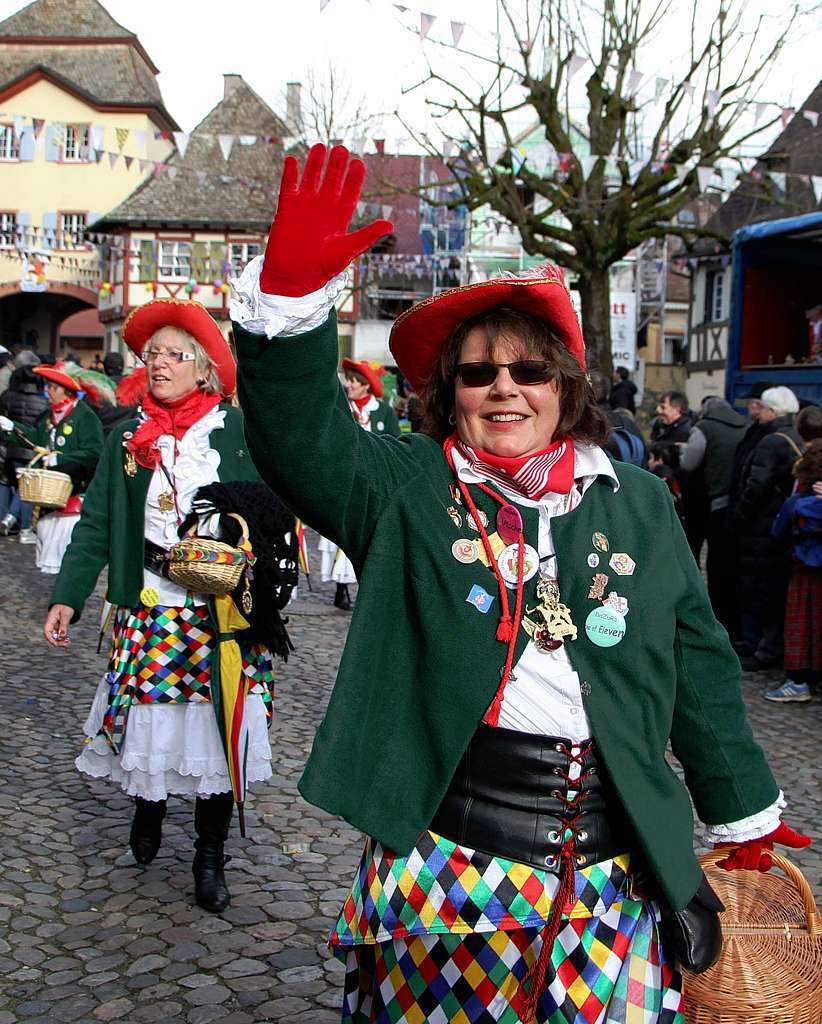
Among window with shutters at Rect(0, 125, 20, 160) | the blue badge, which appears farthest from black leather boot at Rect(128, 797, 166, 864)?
window with shutters at Rect(0, 125, 20, 160)

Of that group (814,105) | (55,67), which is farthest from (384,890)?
(55,67)

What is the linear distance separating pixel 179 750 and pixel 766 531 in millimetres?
5373

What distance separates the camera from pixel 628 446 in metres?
8.16

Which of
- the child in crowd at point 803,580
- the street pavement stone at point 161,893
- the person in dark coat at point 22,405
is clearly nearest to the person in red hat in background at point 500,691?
the street pavement stone at point 161,893

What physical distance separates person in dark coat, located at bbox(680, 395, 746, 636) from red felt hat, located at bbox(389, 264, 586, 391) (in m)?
7.04

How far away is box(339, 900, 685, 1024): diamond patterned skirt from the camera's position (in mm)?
2082

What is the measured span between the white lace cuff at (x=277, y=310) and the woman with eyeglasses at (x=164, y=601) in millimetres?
2164

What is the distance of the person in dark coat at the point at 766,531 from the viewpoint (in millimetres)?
8219

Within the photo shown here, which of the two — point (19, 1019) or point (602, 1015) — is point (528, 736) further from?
point (19, 1019)

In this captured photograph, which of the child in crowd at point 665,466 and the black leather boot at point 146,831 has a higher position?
the child in crowd at point 665,466

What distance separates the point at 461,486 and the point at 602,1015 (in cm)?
97

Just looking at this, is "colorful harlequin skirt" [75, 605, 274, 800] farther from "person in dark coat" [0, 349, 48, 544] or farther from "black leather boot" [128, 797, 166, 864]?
"person in dark coat" [0, 349, 48, 544]

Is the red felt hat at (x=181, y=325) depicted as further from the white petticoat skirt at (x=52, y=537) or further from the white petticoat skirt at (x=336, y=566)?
the white petticoat skirt at (x=52, y=537)

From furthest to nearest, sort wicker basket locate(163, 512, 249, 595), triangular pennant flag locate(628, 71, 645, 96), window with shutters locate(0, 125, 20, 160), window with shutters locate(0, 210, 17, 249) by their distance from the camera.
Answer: window with shutters locate(0, 125, 20, 160) < window with shutters locate(0, 210, 17, 249) < triangular pennant flag locate(628, 71, 645, 96) < wicker basket locate(163, 512, 249, 595)
